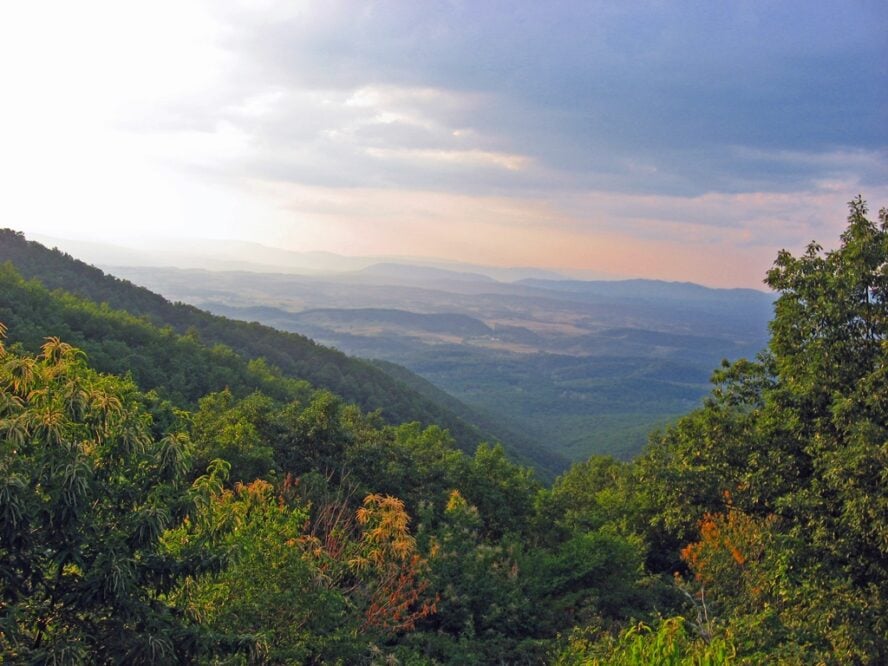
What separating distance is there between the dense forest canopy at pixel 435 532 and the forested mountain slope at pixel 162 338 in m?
23.0

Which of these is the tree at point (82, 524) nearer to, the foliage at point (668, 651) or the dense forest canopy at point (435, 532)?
the dense forest canopy at point (435, 532)

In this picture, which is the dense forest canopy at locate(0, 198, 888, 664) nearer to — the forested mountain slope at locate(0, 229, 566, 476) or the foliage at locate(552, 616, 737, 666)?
the foliage at locate(552, 616, 737, 666)

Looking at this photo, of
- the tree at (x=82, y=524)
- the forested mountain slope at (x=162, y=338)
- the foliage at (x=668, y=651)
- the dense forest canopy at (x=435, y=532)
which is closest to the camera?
the tree at (x=82, y=524)

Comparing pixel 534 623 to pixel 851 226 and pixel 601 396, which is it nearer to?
pixel 851 226

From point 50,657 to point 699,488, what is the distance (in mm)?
11714

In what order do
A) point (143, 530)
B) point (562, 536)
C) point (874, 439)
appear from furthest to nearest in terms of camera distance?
point (562, 536) < point (874, 439) < point (143, 530)

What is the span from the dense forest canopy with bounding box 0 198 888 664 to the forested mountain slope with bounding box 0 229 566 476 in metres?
23.0

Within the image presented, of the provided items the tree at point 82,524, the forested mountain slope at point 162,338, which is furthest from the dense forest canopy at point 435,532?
the forested mountain slope at point 162,338

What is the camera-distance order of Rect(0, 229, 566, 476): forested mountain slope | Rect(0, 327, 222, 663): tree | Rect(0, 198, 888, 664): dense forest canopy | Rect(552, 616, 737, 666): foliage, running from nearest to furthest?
Rect(0, 327, 222, 663): tree → Rect(0, 198, 888, 664): dense forest canopy → Rect(552, 616, 737, 666): foliage → Rect(0, 229, 566, 476): forested mountain slope

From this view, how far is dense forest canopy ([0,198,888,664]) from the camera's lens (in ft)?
22.0

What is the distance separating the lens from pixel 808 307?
12.6 meters

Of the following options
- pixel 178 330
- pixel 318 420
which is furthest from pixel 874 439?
pixel 178 330

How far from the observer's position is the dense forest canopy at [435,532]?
22.0 feet

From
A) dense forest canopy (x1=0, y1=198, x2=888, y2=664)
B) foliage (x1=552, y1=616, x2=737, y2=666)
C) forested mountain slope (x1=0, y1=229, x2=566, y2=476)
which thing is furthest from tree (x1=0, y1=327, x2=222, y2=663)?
forested mountain slope (x1=0, y1=229, x2=566, y2=476)
